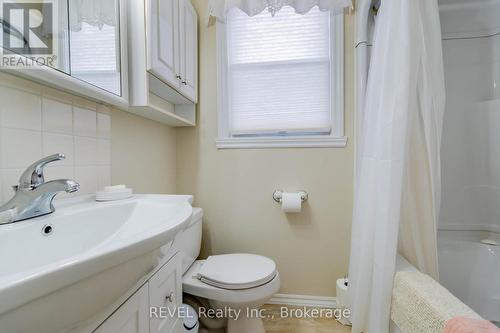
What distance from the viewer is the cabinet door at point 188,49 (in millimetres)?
1309

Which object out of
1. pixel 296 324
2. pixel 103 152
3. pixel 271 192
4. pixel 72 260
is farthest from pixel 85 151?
pixel 296 324

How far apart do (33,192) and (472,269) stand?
1999 millimetres

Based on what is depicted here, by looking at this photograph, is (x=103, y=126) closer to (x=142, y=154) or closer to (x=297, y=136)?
(x=142, y=154)

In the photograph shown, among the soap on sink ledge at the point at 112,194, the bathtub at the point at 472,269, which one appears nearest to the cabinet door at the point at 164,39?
the soap on sink ledge at the point at 112,194

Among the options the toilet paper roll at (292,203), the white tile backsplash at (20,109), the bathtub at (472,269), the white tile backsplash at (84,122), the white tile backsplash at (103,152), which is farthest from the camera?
the toilet paper roll at (292,203)

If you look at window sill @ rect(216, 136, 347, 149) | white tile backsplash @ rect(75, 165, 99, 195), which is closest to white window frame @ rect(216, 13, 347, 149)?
window sill @ rect(216, 136, 347, 149)

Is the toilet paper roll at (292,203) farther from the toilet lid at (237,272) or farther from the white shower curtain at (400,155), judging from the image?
the white shower curtain at (400,155)

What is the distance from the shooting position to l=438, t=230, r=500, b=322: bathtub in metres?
1.18

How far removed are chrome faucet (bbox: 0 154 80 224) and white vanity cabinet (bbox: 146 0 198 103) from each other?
59 centimetres

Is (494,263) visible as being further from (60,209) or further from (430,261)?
(60,209)

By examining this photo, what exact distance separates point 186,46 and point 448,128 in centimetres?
169

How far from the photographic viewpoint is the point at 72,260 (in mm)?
307

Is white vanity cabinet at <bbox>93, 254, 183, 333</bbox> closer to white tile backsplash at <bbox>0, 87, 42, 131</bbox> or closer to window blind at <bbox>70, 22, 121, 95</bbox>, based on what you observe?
white tile backsplash at <bbox>0, 87, 42, 131</bbox>

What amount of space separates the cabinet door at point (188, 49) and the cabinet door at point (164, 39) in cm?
6
